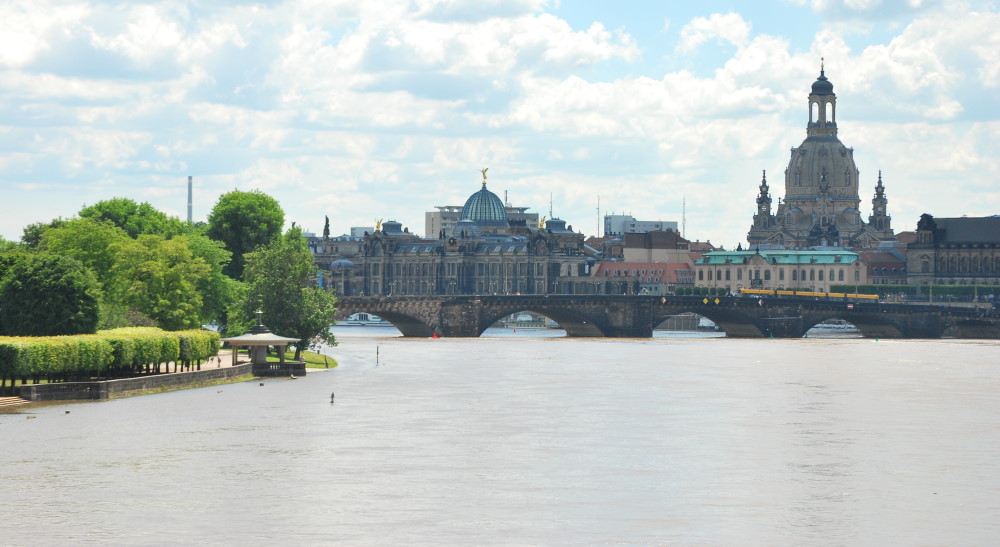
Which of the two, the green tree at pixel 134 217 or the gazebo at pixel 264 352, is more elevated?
the green tree at pixel 134 217

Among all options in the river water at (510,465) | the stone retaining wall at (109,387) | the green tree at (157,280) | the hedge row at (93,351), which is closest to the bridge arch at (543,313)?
the green tree at (157,280)

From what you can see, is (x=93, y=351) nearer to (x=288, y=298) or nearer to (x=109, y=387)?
(x=109, y=387)

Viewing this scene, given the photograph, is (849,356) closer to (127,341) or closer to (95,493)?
(127,341)

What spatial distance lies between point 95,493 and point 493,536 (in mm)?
13254

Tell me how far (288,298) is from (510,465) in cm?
5290

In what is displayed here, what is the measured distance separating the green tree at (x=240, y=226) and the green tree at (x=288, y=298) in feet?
88.5

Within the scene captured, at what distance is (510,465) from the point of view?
181 feet

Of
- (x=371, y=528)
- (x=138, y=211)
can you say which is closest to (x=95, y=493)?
(x=371, y=528)

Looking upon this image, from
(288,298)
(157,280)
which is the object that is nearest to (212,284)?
(288,298)

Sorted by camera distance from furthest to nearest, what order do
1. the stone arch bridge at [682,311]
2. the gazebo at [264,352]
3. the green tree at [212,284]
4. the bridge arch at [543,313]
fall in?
the bridge arch at [543,313] → the stone arch bridge at [682,311] → the green tree at [212,284] → the gazebo at [264,352]

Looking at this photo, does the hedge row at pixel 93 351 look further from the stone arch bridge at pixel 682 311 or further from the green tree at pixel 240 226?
the stone arch bridge at pixel 682 311

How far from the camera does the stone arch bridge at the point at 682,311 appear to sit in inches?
7446

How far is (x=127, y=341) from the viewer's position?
80.7m

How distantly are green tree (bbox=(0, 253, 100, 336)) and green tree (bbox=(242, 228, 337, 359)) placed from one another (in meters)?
21.1
